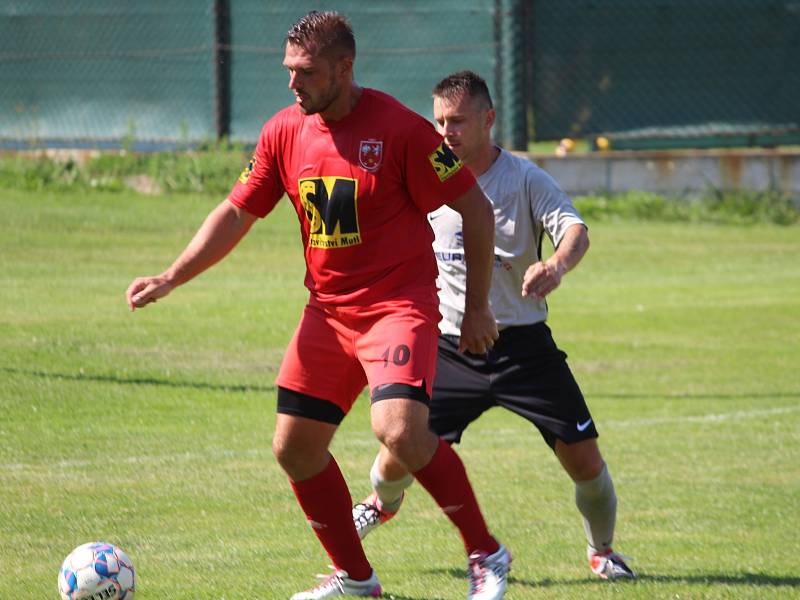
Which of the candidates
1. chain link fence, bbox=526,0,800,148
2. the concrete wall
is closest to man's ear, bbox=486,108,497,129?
the concrete wall

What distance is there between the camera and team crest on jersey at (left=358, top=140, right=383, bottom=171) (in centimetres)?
553

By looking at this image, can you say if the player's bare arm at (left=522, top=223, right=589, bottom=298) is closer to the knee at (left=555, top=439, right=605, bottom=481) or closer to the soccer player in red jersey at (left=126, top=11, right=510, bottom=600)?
the soccer player in red jersey at (left=126, top=11, right=510, bottom=600)

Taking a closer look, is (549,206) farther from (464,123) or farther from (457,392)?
(457,392)

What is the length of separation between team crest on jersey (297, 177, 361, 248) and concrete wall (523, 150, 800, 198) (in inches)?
554

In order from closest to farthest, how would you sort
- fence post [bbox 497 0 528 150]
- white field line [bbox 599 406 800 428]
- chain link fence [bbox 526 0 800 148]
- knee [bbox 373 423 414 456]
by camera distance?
knee [bbox 373 423 414 456] → white field line [bbox 599 406 800 428] → fence post [bbox 497 0 528 150] → chain link fence [bbox 526 0 800 148]

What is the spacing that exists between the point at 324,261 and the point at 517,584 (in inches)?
64.6

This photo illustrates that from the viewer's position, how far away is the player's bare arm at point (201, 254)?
586 centimetres

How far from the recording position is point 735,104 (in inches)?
818

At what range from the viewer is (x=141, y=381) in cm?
1104

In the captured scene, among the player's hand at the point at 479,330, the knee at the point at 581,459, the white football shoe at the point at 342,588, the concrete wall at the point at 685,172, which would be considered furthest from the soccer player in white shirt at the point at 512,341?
the concrete wall at the point at 685,172

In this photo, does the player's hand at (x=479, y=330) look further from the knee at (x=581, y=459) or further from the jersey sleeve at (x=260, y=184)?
the jersey sleeve at (x=260, y=184)

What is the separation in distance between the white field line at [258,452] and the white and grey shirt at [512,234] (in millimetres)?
2902

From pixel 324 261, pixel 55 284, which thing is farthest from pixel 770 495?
pixel 55 284

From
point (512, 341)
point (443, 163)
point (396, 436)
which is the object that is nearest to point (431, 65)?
point (512, 341)
